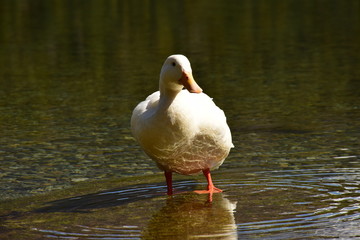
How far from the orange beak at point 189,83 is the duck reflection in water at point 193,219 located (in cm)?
134

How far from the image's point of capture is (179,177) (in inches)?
426

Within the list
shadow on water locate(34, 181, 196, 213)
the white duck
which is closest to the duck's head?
the white duck

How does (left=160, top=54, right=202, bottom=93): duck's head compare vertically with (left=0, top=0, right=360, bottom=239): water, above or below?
above

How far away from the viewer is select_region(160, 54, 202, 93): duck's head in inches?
341

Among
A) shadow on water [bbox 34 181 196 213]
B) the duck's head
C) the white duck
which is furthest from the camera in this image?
shadow on water [bbox 34 181 196 213]

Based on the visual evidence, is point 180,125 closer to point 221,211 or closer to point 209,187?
point 221,211

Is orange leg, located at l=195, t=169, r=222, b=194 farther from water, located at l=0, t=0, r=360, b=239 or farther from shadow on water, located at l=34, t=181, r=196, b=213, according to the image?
shadow on water, located at l=34, t=181, r=196, b=213

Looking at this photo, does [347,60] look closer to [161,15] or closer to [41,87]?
[41,87]

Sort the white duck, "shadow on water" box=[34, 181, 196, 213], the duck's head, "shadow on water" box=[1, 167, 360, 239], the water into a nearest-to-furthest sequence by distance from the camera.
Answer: "shadow on water" box=[1, 167, 360, 239]
the water
the duck's head
the white duck
"shadow on water" box=[34, 181, 196, 213]

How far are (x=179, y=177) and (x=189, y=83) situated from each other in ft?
7.99

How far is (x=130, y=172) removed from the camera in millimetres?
10727

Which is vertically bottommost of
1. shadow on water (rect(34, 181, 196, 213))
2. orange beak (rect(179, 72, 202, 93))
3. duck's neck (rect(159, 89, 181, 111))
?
shadow on water (rect(34, 181, 196, 213))

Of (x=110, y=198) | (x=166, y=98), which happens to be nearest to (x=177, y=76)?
(x=166, y=98)

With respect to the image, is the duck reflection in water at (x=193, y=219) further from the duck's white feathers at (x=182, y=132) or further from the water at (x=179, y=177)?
the duck's white feathers at (x=182, y=132)
